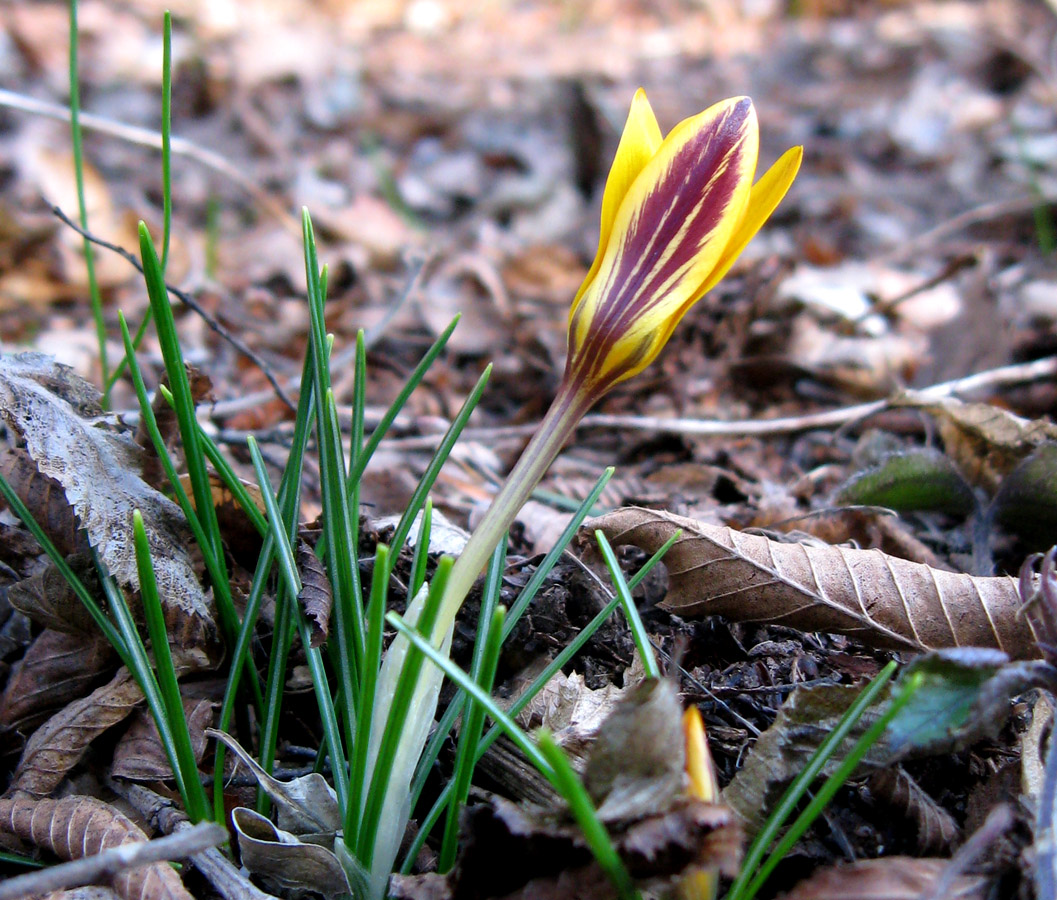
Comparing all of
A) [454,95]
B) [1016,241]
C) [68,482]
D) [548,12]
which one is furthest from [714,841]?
[548,12]

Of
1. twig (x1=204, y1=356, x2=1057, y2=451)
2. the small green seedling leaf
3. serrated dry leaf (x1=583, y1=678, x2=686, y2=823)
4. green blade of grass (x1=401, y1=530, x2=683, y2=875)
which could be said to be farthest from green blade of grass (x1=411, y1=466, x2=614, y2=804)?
twig (x1=204, y1=356, x2=1057, y2=451)

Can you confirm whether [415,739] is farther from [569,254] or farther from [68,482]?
[569,254]

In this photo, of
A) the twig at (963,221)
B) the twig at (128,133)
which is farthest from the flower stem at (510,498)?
the twig at (963,221)

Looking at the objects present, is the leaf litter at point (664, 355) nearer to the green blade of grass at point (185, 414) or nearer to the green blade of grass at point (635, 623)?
the green blade of grass at point (185, 414)

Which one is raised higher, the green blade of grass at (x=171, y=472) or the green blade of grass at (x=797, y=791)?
the green blade of grass at (x=171, y=472)

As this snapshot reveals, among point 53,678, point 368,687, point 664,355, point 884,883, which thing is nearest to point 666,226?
point 368,687

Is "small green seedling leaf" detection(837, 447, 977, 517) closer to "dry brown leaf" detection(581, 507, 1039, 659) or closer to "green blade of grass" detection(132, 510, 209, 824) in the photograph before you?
"dry brown leaf" detection(581, 507, 1039, 659)
